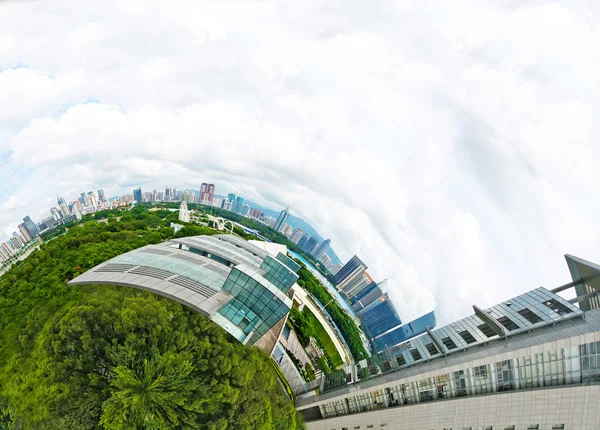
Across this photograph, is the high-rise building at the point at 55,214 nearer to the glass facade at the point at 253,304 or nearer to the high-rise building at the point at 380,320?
the glass facade at the point at 253,304

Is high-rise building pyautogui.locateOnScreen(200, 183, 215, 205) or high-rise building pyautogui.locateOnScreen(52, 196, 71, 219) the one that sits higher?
high-rise building pyautogui.locateOnScreen(200, 183, 215, 205)

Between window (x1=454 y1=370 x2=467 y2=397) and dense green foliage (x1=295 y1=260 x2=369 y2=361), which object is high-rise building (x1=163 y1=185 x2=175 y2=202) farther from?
Answer: window (x1=454 y1=370 x2=467 y2=397)

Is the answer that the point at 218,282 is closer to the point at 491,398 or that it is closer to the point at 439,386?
the point at 439,386

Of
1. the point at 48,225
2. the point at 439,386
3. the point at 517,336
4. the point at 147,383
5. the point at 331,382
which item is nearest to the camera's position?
the point at 147,383

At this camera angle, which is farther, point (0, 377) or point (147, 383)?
point (0, 377)

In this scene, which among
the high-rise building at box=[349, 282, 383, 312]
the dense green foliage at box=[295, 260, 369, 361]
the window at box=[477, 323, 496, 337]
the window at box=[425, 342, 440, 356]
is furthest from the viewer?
the high-rise building at box=[349, 282, 383, 312]

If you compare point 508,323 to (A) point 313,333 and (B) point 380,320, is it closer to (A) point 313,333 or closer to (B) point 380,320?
(A) point 313,333

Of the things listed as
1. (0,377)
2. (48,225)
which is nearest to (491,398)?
(0,377)

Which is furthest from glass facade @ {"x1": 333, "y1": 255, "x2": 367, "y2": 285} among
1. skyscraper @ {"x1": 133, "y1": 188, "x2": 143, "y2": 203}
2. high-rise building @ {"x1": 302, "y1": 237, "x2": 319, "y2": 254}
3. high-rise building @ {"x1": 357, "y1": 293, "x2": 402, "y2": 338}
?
skyscraper @ {"x1": 133, "y1": 188, "x2": 143, "y2": 203}
